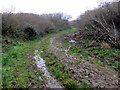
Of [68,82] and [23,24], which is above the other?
[23,24]

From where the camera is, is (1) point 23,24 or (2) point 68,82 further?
(1) point 23,24

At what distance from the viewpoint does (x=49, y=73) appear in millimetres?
5781

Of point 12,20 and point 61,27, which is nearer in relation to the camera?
point 12,20

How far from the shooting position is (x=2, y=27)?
13.8 metres

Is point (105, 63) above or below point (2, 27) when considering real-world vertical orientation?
below

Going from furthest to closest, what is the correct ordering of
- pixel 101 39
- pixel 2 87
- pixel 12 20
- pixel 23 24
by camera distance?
pixel 23 24, pixel 12 20, pixel 101 39, pixel 2 87

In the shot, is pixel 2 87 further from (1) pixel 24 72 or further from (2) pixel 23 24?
(2) pixel 23 24

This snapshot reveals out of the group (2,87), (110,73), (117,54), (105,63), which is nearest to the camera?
(2,87)

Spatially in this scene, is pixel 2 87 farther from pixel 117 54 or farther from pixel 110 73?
pixel 117 54

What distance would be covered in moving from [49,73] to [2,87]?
237cm

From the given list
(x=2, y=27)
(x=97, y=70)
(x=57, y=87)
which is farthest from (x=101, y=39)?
(x=2, y=27)

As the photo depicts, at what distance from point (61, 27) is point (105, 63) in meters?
29.8

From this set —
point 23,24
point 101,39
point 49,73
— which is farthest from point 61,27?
point 49,73

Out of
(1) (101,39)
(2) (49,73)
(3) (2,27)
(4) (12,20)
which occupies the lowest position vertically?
(2) (49,73)
